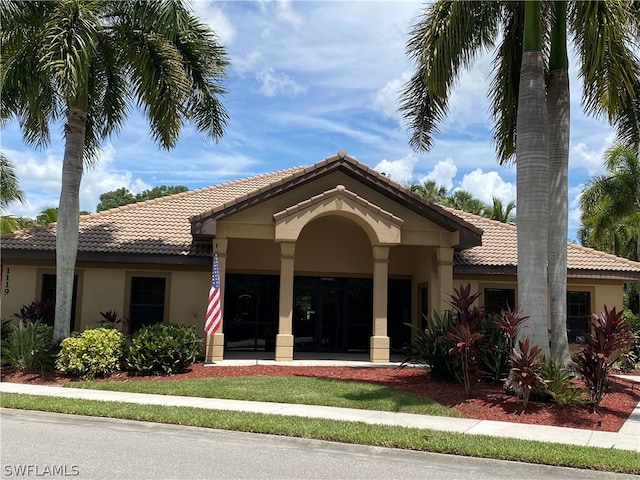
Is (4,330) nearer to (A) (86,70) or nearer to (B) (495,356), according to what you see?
(A) (86,70)

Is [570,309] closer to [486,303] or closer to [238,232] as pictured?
[486,303]

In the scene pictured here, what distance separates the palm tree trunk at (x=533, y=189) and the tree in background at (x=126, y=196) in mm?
50367

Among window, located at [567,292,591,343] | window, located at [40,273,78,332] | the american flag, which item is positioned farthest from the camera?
window, located at [567,292,591,343]

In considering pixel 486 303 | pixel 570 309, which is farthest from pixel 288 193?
pixel 570 309

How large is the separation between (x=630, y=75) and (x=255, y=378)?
10871mm

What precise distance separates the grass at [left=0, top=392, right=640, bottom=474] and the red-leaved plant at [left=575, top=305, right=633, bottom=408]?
120 inches

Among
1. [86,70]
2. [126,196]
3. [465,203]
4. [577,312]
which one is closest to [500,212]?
[465,203]

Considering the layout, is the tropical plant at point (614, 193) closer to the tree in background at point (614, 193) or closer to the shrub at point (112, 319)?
the tree in background at point (614, 193)

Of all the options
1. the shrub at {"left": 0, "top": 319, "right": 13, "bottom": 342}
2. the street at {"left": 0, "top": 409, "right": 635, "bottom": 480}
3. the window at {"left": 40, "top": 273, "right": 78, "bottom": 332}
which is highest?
the window at {"left": 40, "top": 273, "right": 78, "bottom": 332}

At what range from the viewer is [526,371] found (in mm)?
10156

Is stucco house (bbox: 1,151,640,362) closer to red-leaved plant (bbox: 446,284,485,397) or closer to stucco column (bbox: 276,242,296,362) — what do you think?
stucco column (bbox: 276,242,296,362)

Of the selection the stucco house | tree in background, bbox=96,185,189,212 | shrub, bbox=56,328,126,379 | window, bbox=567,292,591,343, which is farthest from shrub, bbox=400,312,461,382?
tree in background, bbox=96,185,189,212

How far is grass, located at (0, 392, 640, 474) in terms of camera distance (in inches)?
285

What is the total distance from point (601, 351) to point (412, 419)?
388 cm
